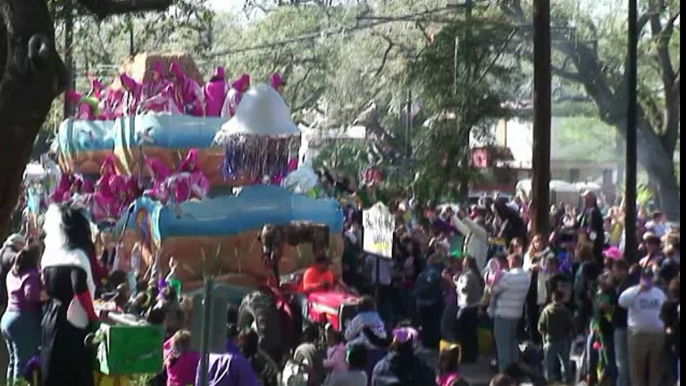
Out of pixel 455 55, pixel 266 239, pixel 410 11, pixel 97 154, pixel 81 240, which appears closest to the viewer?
pixel 81 240

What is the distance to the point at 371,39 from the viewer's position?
43812 mm

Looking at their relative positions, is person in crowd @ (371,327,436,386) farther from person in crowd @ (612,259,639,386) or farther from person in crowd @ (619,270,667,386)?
person in crowd @ (612,259,639,386)

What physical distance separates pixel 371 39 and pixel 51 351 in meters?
33.8

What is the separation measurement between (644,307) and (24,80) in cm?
710

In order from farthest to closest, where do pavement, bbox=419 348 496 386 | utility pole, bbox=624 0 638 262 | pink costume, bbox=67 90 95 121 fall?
pink costume, bbox=67 90 95 121 → utility pole, bbox=624 0 638 262 → pavement, bbox=419 348 496 386

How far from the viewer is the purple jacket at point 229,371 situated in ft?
32.0

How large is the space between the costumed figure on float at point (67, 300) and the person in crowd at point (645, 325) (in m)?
5.38

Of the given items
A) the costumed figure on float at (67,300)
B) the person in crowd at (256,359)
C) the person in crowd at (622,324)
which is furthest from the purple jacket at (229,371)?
the person in crowd at (622,324)

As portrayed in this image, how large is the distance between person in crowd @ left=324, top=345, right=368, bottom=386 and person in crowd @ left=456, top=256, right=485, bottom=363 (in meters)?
4.62

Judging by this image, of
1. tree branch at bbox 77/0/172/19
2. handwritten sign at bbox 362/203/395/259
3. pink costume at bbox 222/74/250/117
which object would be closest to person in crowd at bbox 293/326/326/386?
tree branch at bbox 77/0/172/19

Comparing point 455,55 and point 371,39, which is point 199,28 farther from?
point 371,39

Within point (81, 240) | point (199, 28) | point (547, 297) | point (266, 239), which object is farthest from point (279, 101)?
point (81, 240)

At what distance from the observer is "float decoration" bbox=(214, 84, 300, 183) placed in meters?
18.9

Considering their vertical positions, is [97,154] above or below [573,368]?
above
